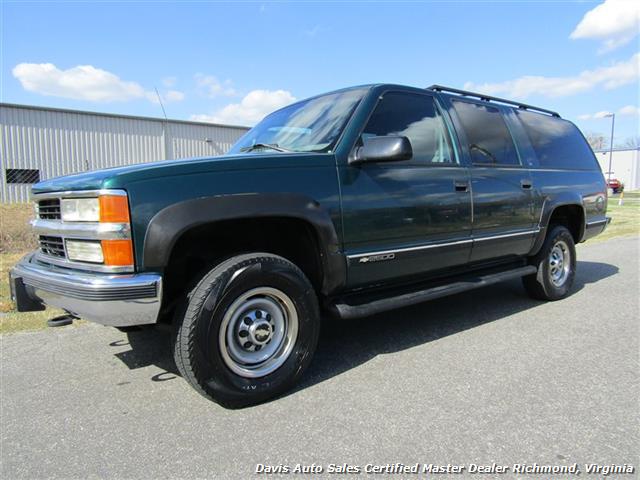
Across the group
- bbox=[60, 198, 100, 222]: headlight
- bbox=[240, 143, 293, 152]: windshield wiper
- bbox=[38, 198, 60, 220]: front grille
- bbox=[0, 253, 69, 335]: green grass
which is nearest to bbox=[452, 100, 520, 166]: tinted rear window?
bbox=[240, 143, 293, 152]: windshield wiper

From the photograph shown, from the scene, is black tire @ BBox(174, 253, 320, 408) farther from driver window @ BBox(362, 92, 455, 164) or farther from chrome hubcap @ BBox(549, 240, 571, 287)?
chrome hubcap @ BBox(549, 240, 571, 287)

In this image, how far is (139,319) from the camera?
2486 millimetres

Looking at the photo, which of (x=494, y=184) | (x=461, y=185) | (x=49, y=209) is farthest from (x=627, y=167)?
(x=49, y=209)

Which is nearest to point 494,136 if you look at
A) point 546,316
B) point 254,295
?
point 546,316

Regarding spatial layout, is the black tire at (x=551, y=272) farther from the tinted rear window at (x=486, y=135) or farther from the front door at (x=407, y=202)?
the front door at (x=407, y=202)

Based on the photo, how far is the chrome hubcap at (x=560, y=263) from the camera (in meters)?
5.27

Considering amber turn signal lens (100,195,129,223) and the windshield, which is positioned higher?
the windshield

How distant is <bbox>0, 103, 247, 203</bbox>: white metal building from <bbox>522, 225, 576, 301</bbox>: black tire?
14827mm

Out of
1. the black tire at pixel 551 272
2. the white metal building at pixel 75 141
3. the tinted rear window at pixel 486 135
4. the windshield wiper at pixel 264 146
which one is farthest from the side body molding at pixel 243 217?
the white metal building at pixel 75 141

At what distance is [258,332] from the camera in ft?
9.29

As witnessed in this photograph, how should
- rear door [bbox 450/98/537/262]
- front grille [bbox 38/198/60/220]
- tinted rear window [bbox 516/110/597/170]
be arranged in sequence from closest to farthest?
front grille [bbox 38/198/60/220], rear door [bbox 450/98/537/262], tinted rear window [bbox 516/110/597/170]

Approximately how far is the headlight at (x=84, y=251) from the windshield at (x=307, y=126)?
1.54m

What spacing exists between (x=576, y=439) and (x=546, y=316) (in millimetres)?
2421

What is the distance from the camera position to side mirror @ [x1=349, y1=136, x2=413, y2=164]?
3.00 metres
